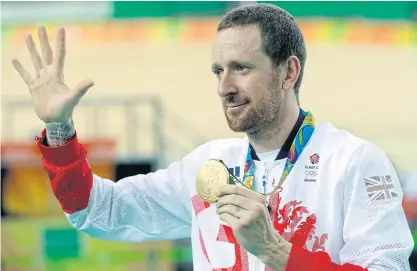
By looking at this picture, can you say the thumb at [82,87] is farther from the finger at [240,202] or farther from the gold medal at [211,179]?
the finger at [240,202]

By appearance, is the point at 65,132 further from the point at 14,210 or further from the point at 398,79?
the point at 398,79

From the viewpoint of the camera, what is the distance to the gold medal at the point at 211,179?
8.17 feet

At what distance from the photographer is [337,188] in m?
2.63

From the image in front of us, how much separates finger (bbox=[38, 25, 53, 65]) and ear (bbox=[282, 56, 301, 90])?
79cm

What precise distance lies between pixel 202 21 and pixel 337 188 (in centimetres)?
1242

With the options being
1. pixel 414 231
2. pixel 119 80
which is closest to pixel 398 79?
pixel 119 80

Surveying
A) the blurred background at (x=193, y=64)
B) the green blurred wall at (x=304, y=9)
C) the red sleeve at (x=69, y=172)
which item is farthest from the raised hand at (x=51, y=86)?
the green blurred wall at (x=304, y=9)

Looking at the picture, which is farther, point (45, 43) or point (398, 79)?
point (398, 79)

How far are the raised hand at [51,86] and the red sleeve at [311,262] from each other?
32.9 inches

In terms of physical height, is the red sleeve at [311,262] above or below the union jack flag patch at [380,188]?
below

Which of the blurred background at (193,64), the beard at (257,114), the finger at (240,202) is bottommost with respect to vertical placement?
the blurred background at (193,64)

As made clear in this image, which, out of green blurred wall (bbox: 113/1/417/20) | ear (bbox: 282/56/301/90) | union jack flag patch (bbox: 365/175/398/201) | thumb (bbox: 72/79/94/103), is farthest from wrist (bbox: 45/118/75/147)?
green blurred wall (bbox: 113/1/417/20)

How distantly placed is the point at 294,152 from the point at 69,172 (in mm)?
764

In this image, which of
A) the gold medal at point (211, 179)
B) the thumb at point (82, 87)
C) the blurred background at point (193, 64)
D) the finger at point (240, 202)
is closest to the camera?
the finger at point (240, 202)
